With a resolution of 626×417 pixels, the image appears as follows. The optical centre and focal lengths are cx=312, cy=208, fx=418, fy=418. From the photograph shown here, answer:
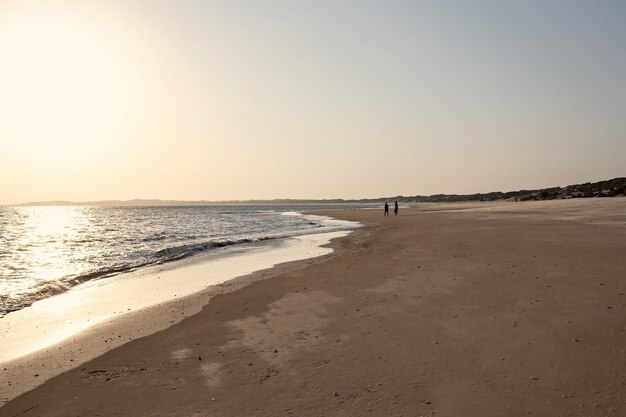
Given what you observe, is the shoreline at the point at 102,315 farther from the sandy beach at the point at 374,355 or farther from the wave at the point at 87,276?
the wave at the point at 87,276

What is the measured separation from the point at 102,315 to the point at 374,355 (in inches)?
339

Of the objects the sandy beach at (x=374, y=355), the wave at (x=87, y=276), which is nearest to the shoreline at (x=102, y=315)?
the sandy beach at (x=374, y=355)

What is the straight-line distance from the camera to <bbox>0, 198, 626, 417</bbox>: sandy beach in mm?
5688

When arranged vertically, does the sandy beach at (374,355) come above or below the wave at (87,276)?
above

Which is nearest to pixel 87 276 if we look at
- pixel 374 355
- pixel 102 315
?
pixel 102 315

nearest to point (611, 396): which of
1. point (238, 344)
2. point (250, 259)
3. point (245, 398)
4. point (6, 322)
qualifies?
point (245, 398)

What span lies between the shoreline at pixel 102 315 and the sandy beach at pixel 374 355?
0.39 feet

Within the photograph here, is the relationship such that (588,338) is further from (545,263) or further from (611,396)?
(545,263)

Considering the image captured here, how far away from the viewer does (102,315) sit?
39.7ft

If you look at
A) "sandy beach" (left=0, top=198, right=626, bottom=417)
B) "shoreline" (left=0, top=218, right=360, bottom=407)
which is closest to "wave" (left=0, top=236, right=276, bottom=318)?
"shoreline" (left=0, top=218, right=360, bottom=407)

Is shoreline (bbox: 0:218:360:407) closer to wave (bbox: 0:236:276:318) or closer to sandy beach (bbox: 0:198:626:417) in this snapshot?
sandy beach (bbox: 0:198:626:417)

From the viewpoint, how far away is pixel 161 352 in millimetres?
8125

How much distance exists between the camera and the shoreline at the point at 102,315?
26.2 ft

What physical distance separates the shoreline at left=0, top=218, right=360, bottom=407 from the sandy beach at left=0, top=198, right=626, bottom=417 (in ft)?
0.39
